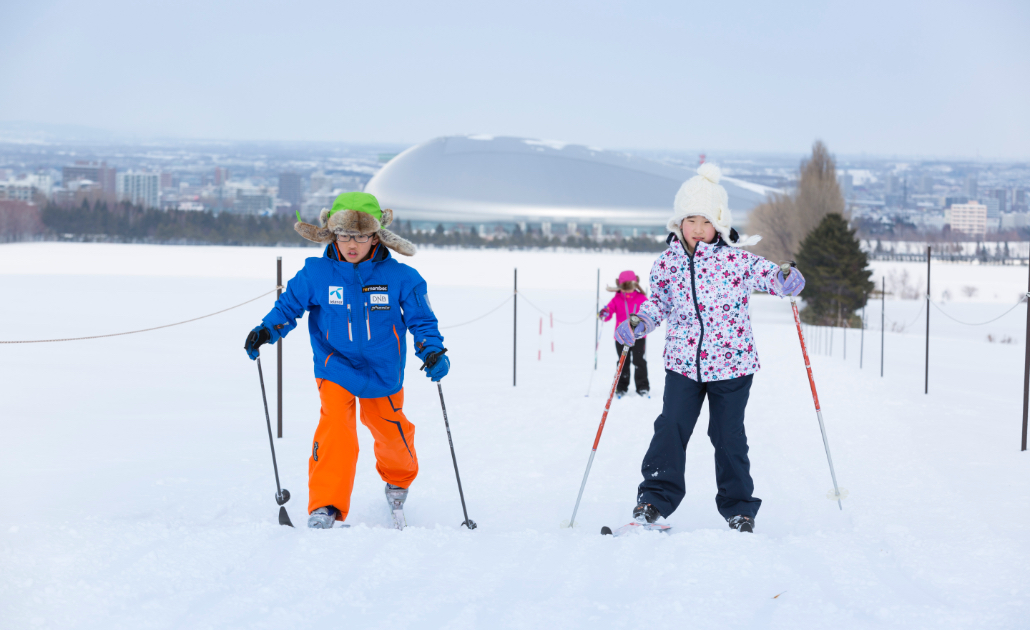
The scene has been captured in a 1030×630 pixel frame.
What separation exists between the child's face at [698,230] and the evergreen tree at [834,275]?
75.4 ft

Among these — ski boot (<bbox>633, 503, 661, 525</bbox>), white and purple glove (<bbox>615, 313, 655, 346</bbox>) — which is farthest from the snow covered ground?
white and purple glove (<bbox>615, 313, 655, 346</bbox>)

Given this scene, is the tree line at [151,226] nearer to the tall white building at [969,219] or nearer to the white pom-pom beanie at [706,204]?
the tall white building at [969,219]

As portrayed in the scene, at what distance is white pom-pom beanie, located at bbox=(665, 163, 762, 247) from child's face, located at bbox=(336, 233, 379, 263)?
132cm

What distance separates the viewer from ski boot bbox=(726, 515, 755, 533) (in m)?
3.46

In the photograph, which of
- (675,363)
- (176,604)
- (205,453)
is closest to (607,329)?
(205,453)

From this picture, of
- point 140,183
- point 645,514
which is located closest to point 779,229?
point 645,514

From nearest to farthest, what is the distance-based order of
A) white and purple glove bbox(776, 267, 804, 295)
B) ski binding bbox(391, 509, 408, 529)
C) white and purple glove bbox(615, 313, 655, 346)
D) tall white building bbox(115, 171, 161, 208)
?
1. white and purple glove bbox(776, 267, 804, 295)
2. white and purple glove bbox(615, 313, 655, 346)
3. ski binding bbox(391, 509, 408, 529)
4. tall white building bbox(115, 171, 161, 208)

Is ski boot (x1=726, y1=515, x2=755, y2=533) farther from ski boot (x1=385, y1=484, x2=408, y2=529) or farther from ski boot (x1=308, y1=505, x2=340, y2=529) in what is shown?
ski boot (x1=308, y1=505, x2=340, y2=529)

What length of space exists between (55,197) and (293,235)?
577 inches

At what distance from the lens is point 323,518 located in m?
3.44

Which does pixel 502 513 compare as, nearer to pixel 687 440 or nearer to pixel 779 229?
pixel 687 440

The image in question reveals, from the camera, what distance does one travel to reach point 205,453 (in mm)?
5230

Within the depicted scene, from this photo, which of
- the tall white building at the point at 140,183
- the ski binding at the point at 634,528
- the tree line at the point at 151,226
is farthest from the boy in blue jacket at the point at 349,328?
the tall white building at the point at 140,183

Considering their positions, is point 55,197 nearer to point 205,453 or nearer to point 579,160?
point 205,453
